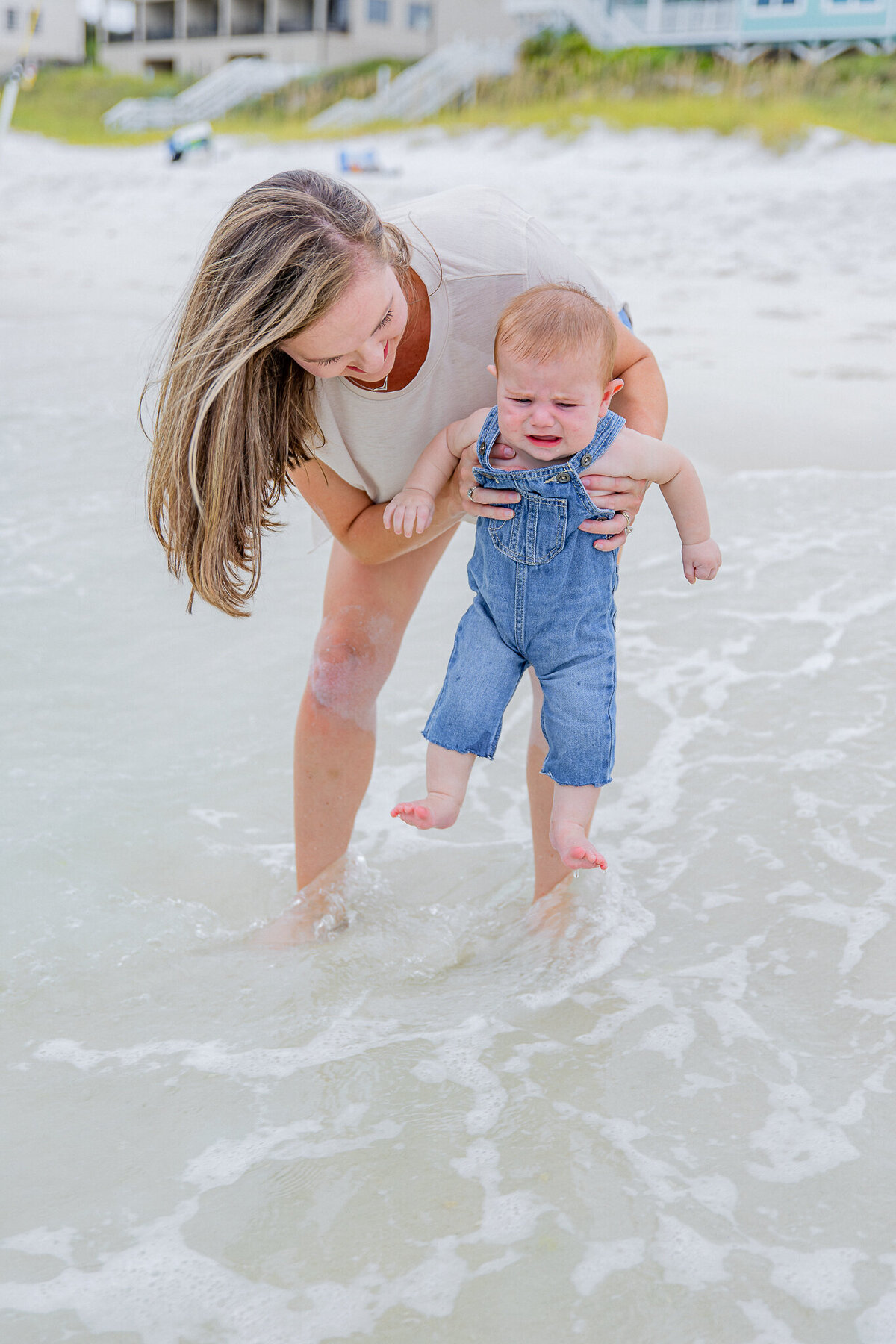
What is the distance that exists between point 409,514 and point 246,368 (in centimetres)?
45

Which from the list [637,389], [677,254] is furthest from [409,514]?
[677,254]

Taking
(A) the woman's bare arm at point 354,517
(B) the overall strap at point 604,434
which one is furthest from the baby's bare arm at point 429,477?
(B) the overall strap at point 604,434

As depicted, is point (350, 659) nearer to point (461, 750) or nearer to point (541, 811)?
point (461, 750)

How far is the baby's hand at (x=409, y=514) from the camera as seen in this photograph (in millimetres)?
2412

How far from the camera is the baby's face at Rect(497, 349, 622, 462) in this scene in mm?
2225

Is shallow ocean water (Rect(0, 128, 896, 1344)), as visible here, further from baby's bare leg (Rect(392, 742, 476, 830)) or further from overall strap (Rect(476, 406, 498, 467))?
overall strap (Rect(476, 406, 498, 467))

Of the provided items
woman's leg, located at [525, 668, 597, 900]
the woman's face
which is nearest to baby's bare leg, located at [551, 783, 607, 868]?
woman's leg, located at [525, 668, 597, 900]

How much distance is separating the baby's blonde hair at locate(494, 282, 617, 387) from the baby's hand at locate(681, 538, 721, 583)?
40 centimetres

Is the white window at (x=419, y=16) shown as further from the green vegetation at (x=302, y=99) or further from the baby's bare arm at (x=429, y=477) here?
the baby's bare arm at (x=429, y=477)

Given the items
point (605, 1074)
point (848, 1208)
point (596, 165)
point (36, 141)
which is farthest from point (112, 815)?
point (36, 141)

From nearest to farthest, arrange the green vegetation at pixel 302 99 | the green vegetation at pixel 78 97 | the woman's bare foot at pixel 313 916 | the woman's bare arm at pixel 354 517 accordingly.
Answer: the woman's bare arm at pixel 354 517, the woman's bare foot at pixel 313 916, the green vegetation at pixel 302 99, the green vegetation at pixel 78 97

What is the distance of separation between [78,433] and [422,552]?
16.1ft

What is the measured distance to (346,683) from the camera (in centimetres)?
281

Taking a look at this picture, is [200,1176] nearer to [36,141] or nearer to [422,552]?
[422,552]
